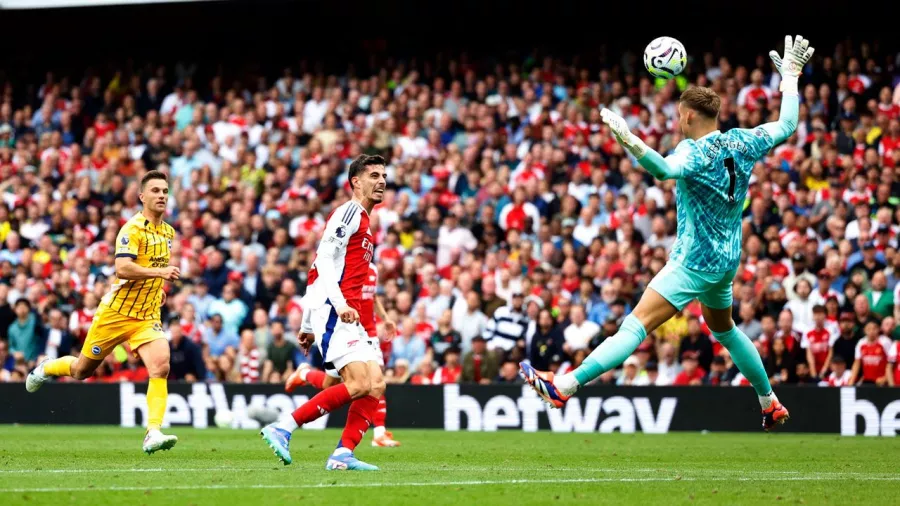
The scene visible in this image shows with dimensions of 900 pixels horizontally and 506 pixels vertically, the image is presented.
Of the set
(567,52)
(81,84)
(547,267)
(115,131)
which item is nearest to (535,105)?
(567,52)

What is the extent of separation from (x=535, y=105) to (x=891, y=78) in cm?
610

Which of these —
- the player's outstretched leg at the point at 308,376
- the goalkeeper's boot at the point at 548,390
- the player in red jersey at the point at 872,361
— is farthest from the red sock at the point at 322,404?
the player in red jersey at the point at 872,361

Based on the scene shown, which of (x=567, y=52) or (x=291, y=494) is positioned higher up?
(x=567, y=52)

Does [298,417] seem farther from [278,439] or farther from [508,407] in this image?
[508,407]

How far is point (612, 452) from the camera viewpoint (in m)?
12.9

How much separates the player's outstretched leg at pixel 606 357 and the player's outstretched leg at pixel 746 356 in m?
0.72

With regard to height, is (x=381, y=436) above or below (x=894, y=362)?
below

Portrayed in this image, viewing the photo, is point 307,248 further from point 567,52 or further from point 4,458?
point 4,458

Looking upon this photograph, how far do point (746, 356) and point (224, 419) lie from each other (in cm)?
1074

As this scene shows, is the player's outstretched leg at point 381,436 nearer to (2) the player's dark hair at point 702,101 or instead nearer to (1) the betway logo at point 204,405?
(1) the betway logo at point 204,405

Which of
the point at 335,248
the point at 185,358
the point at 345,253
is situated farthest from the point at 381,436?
the point at 185,358

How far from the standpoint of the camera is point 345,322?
9539 millimetres

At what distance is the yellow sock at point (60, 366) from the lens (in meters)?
12.5

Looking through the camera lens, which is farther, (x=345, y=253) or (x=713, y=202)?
(x=345, y=253)
